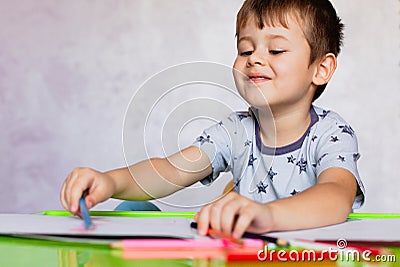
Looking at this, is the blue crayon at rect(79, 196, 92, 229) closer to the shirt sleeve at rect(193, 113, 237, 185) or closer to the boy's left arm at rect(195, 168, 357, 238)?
the boy's left arm at rect(195, 168, 357, 238)

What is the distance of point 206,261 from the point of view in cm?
50

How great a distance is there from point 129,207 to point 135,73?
3.75 feet

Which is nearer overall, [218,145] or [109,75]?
[218,145]

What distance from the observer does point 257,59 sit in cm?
102

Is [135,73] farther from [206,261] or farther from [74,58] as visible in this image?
[206,261]

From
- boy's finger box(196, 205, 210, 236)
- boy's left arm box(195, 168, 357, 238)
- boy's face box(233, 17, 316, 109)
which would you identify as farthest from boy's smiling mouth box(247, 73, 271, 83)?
boy's finger box(196, 205, 210, 236)

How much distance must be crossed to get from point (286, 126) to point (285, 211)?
44 centimetres

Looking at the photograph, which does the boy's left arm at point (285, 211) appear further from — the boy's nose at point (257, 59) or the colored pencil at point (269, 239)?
the boy's nose at point (257, 59)

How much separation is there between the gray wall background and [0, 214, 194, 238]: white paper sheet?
1.38 metres

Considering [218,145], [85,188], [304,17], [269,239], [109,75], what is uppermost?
[109,75]

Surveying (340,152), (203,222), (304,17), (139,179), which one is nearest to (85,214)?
(203,222)

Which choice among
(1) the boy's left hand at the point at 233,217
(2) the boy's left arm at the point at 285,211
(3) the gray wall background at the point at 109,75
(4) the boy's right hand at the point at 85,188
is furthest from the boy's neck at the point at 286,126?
(3) the gray wall background at the point at 109,75

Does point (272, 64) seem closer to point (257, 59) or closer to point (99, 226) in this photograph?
point (257, 59)

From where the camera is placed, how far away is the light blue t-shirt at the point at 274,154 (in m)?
0.98
